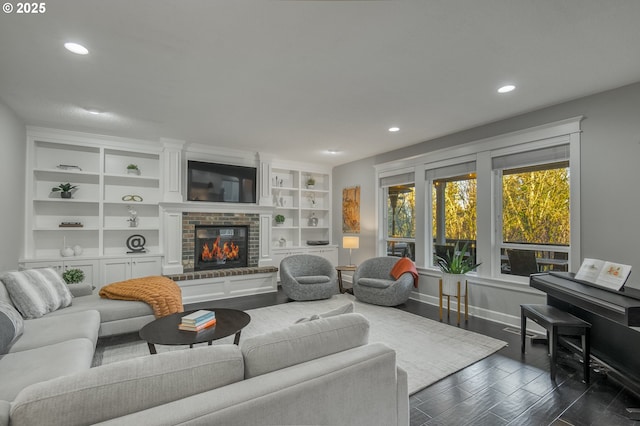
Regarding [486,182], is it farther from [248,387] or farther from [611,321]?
[248,387]

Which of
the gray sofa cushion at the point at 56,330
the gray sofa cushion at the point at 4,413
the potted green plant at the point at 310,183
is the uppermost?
the potted green plant at the point at 310,183

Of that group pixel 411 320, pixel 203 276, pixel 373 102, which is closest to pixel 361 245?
pixel 411 320

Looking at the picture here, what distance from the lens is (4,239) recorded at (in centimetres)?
355

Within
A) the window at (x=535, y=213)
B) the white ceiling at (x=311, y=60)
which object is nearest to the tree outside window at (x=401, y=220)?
the window at (x=535, y=213)

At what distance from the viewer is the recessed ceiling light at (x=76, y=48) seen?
2314mm

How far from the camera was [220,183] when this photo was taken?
5625mm

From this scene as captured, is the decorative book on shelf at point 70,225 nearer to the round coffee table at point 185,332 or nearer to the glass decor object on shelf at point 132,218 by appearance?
the glass decor object on shelf at point 132,218

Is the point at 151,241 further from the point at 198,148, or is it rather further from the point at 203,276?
the point at 198,148

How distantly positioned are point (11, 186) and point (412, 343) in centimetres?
511

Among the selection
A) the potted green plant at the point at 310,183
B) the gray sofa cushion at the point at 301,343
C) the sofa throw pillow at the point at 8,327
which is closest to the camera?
the gray sofa cushion at the point at 301,343

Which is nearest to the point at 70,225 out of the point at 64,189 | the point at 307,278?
the point at 64,189

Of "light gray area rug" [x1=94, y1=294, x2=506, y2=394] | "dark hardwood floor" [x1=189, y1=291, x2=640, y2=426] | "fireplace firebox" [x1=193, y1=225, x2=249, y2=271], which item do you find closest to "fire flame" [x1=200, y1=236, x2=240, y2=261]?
"fireplace firebox" [x1=193, y1=225, x2=249, y2=271]

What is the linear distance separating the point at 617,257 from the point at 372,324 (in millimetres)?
2614

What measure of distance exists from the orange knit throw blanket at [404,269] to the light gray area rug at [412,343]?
58 centimetres
